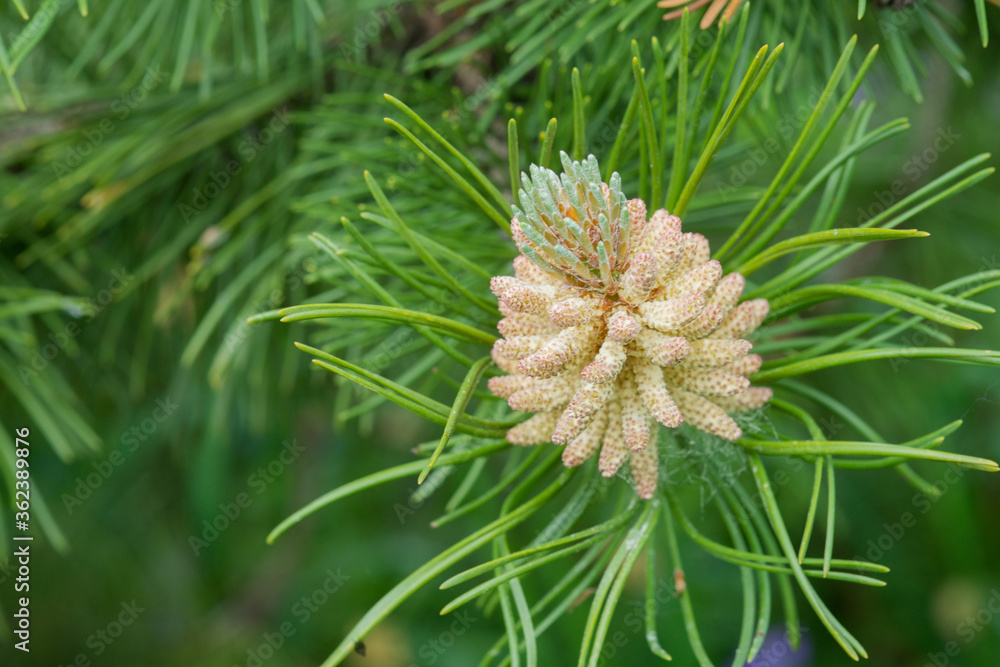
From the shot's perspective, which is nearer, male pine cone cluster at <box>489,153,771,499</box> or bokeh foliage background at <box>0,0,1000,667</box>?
male pine cone cluster at <box>489,153,771,499</box>

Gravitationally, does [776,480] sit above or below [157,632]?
A: above

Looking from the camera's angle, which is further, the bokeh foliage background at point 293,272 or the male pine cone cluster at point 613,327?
the bokeh foliage background at point 293,272

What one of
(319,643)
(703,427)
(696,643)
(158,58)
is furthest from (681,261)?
(319,643)

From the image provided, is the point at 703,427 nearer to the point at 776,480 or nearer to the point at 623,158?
the point at 623,158
